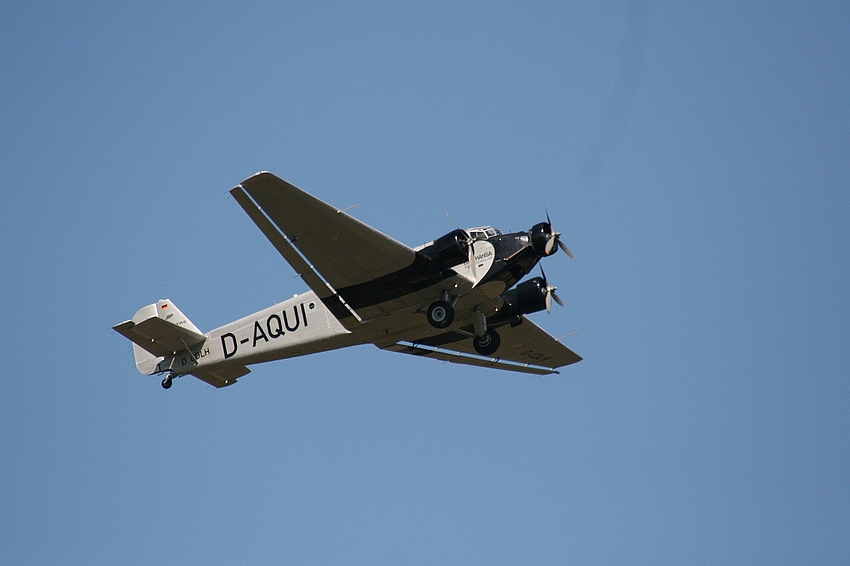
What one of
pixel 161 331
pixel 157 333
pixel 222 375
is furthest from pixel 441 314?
pixel 157 333

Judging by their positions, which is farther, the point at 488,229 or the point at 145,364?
the point at 145,364

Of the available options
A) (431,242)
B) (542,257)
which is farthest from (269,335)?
(542,257)

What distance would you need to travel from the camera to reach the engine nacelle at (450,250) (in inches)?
998

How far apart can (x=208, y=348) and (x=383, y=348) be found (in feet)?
19.3

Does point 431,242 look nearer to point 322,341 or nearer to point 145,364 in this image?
point 322,341

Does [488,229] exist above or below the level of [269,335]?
above

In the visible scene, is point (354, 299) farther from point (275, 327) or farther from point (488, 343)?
point (488, 343)

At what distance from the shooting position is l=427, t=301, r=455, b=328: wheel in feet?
85.4

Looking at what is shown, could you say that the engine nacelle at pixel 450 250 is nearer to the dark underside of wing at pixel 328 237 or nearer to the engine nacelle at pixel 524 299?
the dark underside of wing at pixel 328 237

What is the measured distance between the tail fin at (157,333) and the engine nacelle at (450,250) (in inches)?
363

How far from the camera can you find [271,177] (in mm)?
22578

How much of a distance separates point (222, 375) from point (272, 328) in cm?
315

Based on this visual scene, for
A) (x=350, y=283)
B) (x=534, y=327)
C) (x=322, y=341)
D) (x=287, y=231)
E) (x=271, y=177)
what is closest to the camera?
(x=271, y=177)

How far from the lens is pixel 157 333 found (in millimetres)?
29266
